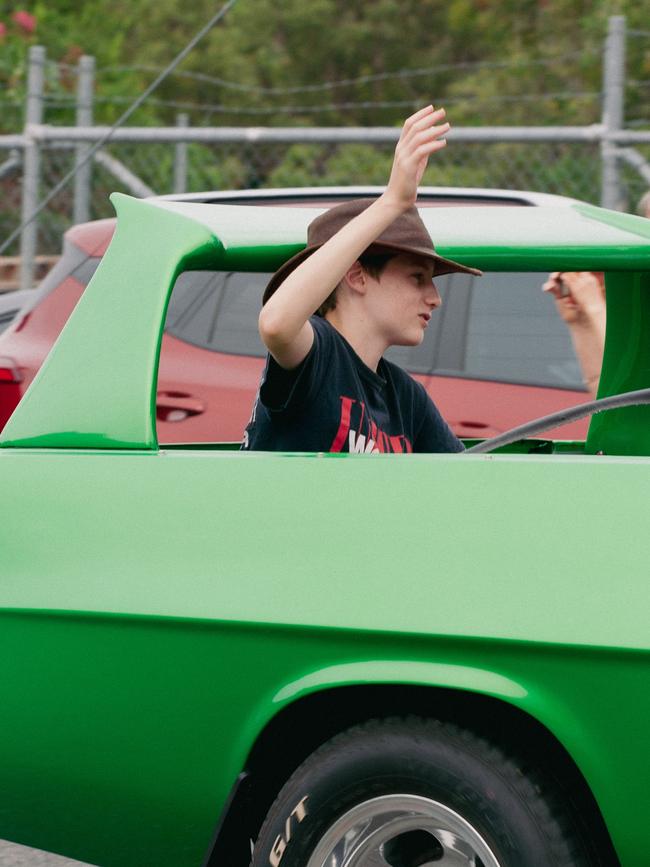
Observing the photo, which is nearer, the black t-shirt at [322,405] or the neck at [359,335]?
the black t-shirt at [322,405]

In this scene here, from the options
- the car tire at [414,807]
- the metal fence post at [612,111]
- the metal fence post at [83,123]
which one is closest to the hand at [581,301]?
the car tire at [414,807]

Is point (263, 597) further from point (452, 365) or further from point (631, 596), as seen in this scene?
point (452, 365)

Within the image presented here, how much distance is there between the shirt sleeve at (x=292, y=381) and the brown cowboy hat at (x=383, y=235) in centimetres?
17

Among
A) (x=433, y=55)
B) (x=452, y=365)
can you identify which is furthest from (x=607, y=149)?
(x=433, y=55)

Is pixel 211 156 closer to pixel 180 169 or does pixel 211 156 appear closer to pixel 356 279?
pixel 180 169

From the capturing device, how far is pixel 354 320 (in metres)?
2.97

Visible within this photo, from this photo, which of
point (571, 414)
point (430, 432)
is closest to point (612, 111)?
point (430, 432)

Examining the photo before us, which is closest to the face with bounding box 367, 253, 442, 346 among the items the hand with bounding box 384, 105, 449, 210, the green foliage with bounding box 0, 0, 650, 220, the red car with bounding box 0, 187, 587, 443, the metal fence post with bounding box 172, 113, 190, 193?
the hand with bounding box 384, 105, 449, 210

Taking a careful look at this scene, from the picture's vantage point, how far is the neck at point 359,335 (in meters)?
2.97

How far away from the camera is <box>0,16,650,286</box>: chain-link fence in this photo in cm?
700

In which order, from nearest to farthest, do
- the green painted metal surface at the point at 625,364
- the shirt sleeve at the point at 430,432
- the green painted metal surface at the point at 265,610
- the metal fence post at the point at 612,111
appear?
the green painted metal surface at the point at 265,610, the green painted metal surface at the point at 625,364, the shirt sleeve at the point at 430,432, the metal fence post at the point at 612,111

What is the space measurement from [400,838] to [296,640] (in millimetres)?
354

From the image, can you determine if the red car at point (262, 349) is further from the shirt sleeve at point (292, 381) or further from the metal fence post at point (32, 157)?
the metal fence post at point (32, 157)

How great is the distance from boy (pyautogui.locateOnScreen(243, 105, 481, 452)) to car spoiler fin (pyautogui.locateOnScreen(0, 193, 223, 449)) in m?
Result: 0.19
